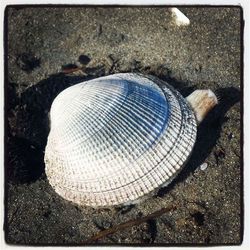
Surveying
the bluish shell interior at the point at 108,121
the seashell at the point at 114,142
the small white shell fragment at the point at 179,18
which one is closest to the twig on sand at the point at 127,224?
the seashell at the point at 114,142

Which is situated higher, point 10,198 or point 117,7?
point 117,7

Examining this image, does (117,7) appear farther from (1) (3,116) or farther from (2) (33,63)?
(1) (3,116)

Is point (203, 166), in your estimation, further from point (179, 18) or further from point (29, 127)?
point (29, 127)

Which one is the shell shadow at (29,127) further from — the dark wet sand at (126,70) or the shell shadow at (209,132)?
the shell shadow at (209,132)

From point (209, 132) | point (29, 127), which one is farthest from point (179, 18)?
point (29, 127)
